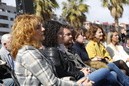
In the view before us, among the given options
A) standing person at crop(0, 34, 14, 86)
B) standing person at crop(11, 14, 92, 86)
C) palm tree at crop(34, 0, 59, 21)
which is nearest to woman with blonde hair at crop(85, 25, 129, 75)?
standing person at crop(0, 34, 14, 86)

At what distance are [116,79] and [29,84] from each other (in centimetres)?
133

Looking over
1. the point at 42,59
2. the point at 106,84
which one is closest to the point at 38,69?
the point at 42,59

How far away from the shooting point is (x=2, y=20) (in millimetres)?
84500

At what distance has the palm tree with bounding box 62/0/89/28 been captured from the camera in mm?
33188

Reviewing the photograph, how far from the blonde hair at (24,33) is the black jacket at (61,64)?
488 millimetres

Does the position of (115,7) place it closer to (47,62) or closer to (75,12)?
(75,12)

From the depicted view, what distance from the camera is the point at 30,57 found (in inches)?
136

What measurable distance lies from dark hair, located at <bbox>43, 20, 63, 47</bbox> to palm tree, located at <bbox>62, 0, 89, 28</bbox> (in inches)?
1103

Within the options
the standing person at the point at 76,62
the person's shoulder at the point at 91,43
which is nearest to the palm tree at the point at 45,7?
the person's shoulder at the point at 91,43

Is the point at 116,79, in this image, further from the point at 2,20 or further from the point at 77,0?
the point at 2,20

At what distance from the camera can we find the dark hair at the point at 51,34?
4.39 meters

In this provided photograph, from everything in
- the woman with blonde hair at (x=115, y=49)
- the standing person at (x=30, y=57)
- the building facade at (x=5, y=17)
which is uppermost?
the standing person at (x=30, y=57)

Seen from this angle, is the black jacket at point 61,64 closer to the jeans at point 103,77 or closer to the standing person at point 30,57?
the jeans at point 103,77

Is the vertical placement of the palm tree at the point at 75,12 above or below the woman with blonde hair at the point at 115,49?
below
